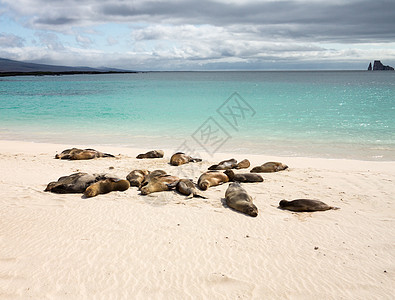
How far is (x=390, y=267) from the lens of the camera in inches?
175

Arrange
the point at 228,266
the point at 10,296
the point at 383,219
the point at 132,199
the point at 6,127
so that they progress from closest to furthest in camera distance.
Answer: the point at 10,296 → the point at 228,266 → the point at 383,219 → the point at 132,199 → the point at 6,127

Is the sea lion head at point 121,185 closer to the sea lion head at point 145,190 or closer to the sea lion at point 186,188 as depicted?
the sea lion head at point 145,190

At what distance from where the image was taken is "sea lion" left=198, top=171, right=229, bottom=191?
752cm

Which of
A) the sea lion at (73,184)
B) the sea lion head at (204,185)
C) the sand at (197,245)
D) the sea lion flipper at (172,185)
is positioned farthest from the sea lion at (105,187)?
the sea lion head at (204,185)

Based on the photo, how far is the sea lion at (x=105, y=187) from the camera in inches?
275

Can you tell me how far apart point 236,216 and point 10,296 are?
361cm

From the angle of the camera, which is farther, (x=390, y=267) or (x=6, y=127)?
(x=6, y=127)

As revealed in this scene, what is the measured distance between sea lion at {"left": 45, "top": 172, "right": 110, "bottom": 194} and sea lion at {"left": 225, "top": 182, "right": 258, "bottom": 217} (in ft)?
9.47

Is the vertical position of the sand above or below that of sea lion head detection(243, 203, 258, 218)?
below

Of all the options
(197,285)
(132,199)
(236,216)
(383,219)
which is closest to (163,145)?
(132,199)

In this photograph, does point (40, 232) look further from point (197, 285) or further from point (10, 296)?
point (197, 285)

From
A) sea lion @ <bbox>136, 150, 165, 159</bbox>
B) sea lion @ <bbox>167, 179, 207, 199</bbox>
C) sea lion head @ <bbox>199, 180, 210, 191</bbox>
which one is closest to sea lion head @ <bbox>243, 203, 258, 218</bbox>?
sea lion @ <bbox>167, 179, 207, 199</bbox>

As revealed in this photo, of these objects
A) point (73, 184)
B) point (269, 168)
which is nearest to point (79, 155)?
point (73, 184)

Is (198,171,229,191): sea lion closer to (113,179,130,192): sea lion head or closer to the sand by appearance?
the sand
